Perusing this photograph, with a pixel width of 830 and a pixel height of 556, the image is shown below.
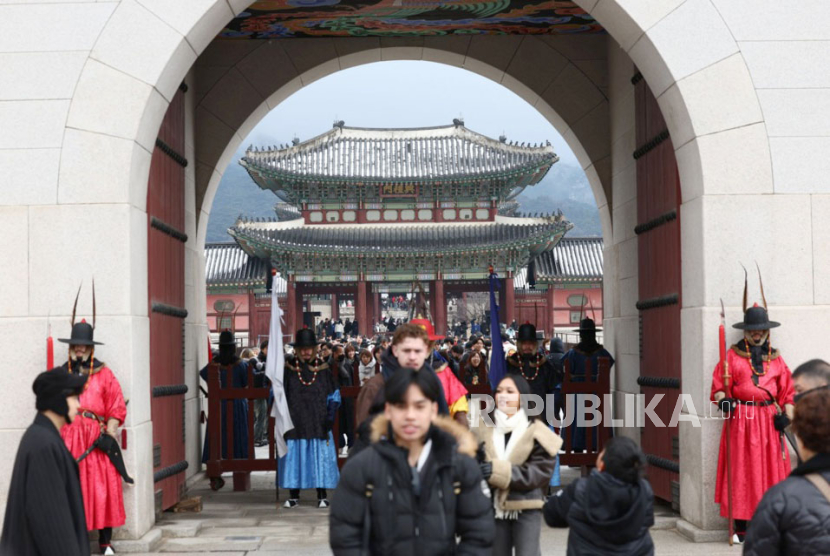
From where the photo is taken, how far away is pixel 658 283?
7719 mm

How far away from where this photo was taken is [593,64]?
10023 mm

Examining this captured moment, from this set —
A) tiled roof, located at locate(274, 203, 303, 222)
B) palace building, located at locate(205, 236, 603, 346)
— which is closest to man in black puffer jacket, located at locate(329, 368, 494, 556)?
palace building, located at locate(205, 236, 603, 346)

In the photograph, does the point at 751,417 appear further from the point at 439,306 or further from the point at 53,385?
the point at 439,306

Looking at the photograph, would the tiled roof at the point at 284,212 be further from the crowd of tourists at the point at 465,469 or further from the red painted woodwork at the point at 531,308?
the crowd of tourists at the point at 465,469

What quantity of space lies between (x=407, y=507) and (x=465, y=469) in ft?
0.84

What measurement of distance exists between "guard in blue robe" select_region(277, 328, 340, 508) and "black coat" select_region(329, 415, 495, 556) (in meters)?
5.22

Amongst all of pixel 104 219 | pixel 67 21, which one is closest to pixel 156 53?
pixel 67 21

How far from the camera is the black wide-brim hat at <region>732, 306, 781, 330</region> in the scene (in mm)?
6094

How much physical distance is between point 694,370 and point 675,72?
2086 millimetres

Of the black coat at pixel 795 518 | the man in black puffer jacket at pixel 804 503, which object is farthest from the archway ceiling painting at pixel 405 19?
the black coat at pixel 795 518

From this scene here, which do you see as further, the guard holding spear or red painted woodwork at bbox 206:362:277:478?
red painted woodwork at bbox 206:362:277:478

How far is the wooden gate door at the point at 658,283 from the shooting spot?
7199 mm

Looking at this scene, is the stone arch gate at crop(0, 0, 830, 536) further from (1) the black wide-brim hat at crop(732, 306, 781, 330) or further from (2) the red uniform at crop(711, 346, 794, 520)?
(1) the black wide-brim hat at crop(732, 306, 781, 330)

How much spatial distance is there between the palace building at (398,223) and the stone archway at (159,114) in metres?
26.6
